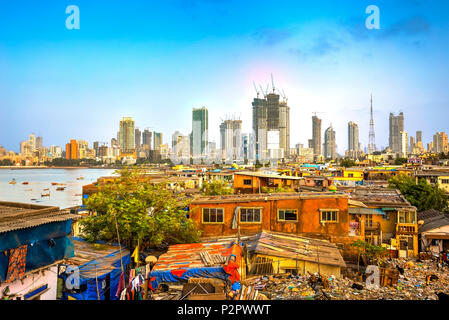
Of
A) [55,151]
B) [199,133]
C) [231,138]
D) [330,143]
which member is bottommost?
[55,151]

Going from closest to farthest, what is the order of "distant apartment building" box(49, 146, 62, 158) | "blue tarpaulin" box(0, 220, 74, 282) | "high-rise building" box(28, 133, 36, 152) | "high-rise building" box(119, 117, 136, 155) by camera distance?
"blue tarpaulin" box(0, 220, 74, 282) → "high-rise building" box(28, 133, 36, 152) → "distant apartment building" box(49, 146, 62, 158) → "high-rise building" box(119, 117, 136, 155)

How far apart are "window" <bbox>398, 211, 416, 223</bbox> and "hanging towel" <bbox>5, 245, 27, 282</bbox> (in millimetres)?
11535

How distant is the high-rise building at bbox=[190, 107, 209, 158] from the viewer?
13375 centimetres

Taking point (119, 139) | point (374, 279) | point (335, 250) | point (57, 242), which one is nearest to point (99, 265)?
point (57, 242)

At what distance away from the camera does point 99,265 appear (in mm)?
5156

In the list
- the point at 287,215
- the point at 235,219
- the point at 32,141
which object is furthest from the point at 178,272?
the point at 32,141

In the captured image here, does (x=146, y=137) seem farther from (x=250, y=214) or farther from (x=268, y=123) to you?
(x=250, y=214)

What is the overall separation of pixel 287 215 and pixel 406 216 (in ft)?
17.4

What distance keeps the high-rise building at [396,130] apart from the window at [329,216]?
502 feet

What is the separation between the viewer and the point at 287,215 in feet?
28.9

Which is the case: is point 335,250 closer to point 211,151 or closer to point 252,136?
point 252,136

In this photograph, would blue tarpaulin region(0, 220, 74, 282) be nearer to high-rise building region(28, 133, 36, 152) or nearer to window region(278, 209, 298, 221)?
window region(278, 209, 298, 221)

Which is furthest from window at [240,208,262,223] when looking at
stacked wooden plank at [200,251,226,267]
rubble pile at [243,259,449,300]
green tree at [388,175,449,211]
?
green tree at [388,175,449,211]

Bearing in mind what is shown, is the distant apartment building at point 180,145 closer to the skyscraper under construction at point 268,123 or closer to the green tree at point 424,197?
the skyscraper under construction at point 268,123
